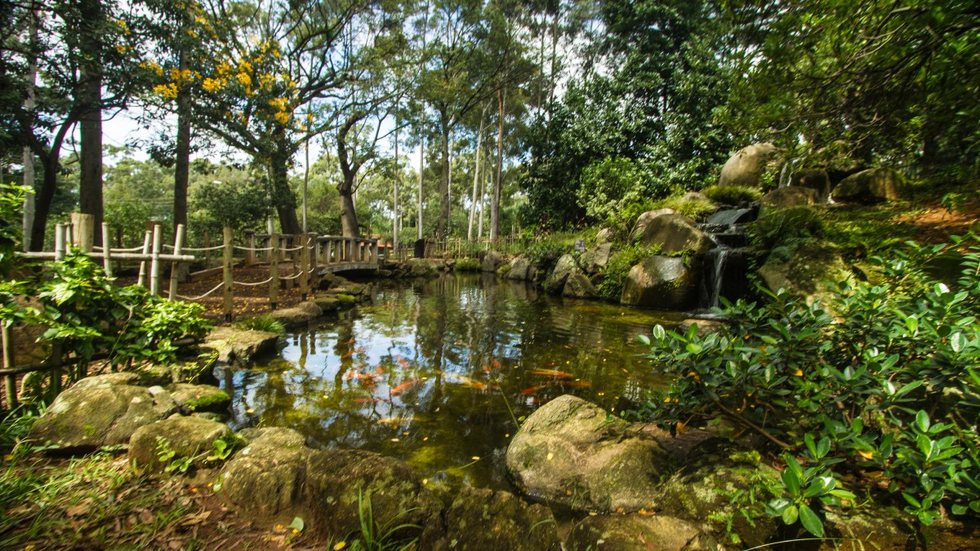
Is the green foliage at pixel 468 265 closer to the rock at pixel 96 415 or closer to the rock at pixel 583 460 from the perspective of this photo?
the rock at pixel 583 460

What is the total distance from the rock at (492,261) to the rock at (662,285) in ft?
38.3

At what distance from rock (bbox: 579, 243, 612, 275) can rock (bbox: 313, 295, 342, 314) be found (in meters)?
7.12

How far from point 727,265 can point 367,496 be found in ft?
29.3

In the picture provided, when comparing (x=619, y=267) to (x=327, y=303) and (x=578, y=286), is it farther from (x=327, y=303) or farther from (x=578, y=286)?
(x=327, y=303)

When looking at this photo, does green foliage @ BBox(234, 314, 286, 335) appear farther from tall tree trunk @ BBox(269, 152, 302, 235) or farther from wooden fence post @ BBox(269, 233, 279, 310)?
tall tree trunk @ BBox(269, 152, 302, 235)

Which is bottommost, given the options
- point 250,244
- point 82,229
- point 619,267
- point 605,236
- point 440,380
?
point 440,380

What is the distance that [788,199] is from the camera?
9523 millimetres

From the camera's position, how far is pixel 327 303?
29.2ft

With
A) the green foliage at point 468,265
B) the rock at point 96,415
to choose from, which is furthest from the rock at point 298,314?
the green foliage at point 468,265

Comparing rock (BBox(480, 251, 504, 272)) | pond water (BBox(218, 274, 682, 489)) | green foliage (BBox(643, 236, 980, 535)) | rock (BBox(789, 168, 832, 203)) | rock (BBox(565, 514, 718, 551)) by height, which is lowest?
pond water (BBox(218, 274, 682, 489))

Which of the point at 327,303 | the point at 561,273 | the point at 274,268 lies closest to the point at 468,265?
the point at 561,273

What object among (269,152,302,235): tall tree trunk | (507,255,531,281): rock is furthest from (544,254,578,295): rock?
(269,152,302,235): tall tree trunk

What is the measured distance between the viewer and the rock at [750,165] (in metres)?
13.0

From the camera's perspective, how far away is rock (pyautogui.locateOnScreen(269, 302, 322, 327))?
7.15 meters
